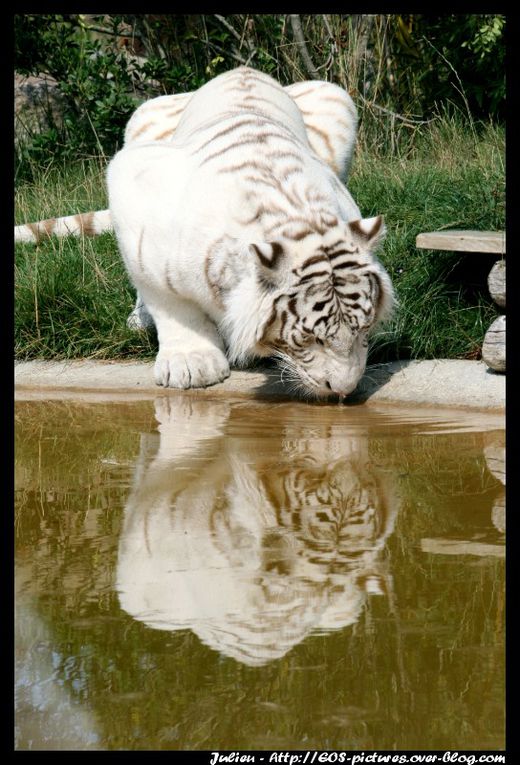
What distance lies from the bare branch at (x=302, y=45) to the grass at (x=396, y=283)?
2668 millimetres

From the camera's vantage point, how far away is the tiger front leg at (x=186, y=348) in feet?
16.0

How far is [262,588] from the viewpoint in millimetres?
2580

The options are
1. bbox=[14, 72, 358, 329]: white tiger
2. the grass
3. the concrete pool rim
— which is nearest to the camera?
the concrete pool rim

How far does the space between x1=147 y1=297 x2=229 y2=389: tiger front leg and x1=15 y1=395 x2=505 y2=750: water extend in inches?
28.2

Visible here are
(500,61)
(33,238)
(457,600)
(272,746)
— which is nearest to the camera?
(272,746)

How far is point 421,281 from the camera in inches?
207

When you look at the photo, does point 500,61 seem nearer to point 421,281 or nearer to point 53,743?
point 421,281

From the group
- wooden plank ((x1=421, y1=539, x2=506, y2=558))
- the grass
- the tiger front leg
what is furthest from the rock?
wooden plank ((x1=421, y1=539, x2=506, y2=558))

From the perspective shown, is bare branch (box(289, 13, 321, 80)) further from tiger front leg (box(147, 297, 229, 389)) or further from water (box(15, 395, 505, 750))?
water (box(15, 395, 505, 750))

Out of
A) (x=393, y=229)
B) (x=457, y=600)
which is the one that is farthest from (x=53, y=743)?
(x=393, y=229)

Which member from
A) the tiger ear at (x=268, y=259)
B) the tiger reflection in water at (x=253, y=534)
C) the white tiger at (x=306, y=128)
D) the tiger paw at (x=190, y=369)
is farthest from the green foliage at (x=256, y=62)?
the tiger reflection in water at (x=253, y=534)

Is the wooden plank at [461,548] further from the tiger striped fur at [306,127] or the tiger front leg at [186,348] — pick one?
the tiger striped fur at [306,127]

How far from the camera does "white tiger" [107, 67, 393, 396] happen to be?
14.1 ft

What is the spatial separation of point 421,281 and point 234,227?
121 centimetres
